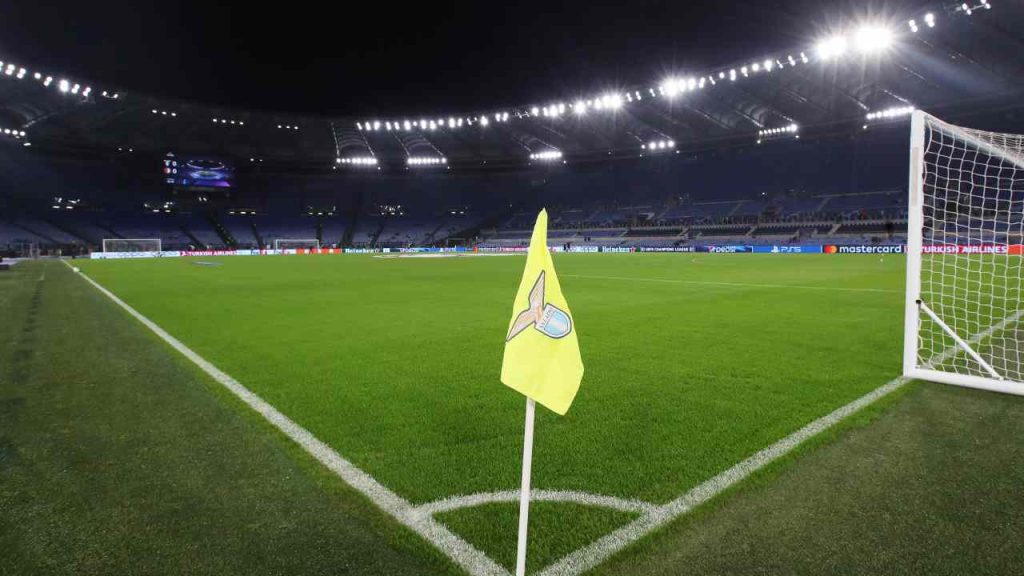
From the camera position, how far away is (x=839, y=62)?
36.8 m

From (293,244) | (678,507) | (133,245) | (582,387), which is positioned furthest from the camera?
(293,244)

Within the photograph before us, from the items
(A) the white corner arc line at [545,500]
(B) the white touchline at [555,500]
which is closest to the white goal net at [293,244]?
(B) the white touchline at [555,500]

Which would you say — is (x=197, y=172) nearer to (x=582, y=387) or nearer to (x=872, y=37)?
(x=872, y=37)

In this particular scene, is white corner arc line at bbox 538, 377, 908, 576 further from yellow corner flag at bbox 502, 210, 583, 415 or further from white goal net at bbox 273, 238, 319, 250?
white goal net at bbox 273, 238, 319, 250

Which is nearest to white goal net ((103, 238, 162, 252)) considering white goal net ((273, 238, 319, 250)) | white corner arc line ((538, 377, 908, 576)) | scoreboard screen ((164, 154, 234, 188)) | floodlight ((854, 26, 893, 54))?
scoreboard screen ((164, 154, 234, 188))

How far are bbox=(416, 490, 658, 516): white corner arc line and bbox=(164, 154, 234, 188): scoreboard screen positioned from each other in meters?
59.2

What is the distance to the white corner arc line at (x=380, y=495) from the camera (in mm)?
2064

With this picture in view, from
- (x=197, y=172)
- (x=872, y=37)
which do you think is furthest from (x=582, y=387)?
(x=197, y=172)

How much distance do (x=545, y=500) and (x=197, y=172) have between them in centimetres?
5958

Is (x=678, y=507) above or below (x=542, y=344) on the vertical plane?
below

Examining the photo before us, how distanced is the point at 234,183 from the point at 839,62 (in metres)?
56.4

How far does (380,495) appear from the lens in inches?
101

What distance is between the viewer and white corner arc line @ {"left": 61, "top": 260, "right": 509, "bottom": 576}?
2.06m

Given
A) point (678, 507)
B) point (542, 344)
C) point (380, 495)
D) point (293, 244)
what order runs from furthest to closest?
point (293, 244) → point (380, 495) → point (678, 507) → point (542, 344)
